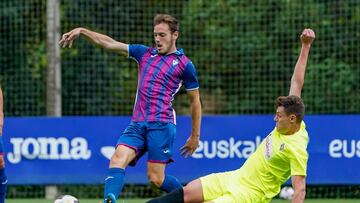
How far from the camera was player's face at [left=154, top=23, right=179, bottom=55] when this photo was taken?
352 inches

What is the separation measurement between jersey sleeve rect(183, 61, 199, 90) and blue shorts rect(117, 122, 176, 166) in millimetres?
378

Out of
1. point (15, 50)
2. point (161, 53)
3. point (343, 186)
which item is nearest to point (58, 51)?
point (15, 50)

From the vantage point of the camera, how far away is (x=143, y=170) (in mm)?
13875

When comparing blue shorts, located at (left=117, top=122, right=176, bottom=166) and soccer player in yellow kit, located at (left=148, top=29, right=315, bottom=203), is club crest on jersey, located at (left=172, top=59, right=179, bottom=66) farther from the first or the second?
soccer player in yellow kit, located at (left=148, top=29, right=315, bottom=203)

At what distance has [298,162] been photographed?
23.2 feet

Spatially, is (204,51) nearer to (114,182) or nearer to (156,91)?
(156,91)

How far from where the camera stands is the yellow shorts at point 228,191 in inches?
283

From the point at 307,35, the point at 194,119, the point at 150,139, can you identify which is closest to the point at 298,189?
the point at 307,35

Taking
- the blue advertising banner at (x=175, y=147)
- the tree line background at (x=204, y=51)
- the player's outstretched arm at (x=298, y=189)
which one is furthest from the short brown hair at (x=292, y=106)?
the tree line background at (x=204, y=51)

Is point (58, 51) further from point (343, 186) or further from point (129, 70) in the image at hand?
point (343, 186)

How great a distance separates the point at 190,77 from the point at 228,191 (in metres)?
2.15

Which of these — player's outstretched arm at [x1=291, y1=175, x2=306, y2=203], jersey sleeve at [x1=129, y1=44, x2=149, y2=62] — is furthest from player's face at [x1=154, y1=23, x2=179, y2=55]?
player's outstretched arm at [x1=291, y1=175, x2=306, y2=203]

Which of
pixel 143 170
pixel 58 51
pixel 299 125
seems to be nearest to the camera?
pixel 299 125

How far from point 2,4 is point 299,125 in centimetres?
1026
